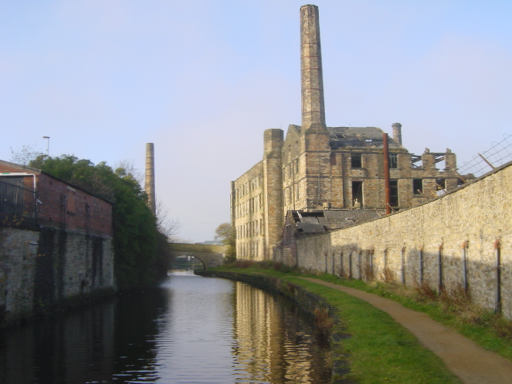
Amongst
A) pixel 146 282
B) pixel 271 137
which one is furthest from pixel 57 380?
pixel 271 137

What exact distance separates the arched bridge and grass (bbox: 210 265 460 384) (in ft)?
173

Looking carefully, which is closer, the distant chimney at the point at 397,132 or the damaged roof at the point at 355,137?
the damaged roof at the point at 355,137

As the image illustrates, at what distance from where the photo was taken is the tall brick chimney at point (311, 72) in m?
41.8

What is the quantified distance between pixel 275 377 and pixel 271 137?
42116mm

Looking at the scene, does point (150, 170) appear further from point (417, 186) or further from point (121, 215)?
point (417, 186)

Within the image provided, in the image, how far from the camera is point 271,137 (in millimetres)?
51188

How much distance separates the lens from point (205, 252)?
6712cm

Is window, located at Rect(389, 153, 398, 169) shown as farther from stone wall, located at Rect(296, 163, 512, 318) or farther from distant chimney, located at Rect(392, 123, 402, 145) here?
stone wall, located at Rect(296, 163, 512, 318)

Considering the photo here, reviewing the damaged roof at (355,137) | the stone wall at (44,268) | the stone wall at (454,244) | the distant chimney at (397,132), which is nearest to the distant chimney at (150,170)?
the damaged roof at (355,137)

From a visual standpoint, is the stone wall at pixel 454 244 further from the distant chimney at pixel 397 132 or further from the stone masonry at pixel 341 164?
the distant chimney at pixel 397 132

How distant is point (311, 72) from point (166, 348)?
3229cm

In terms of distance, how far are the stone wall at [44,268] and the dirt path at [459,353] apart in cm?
1046

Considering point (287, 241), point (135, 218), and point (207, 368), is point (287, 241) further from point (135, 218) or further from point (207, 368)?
point (207, 368)

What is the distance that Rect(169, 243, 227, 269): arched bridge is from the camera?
65375 mm
